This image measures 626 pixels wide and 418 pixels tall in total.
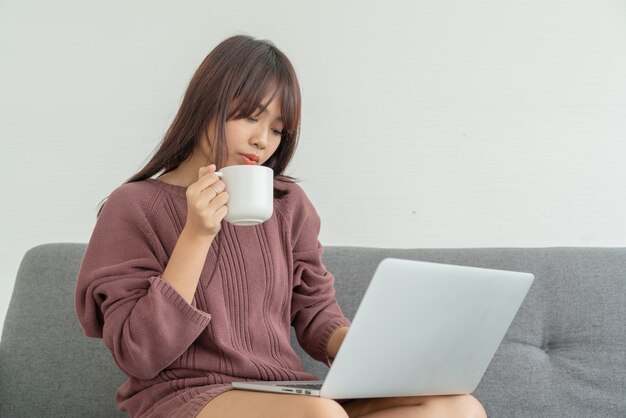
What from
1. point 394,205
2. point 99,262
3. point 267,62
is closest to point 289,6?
point 394,205

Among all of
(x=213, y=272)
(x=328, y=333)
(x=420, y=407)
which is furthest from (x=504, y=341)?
(x=213, y=272)

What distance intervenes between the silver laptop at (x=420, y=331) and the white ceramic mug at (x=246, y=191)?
0.24 meters

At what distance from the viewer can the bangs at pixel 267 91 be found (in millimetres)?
1309

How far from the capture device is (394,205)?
76.6 inches

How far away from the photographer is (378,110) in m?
Result: 1.96

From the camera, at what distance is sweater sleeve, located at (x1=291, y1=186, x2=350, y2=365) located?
1.43 m

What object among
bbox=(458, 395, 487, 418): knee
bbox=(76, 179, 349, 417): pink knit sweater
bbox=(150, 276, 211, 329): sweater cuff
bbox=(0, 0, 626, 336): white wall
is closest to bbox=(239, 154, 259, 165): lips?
bbox=(76, 179, 349, 417): pink knit sweater

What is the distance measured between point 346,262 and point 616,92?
0.82 meters

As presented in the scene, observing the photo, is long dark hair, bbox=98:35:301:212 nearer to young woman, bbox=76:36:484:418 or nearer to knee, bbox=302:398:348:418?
young woman, bbox=76:36:484:418

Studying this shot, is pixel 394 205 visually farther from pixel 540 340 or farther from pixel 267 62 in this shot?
pixel 267 62

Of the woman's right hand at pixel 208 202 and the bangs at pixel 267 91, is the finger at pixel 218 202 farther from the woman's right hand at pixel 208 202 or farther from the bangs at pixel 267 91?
the bangs at pixel 267 91

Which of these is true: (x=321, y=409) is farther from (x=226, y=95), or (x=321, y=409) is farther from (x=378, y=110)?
(x=378, y=110)

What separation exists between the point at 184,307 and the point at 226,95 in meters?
0.37

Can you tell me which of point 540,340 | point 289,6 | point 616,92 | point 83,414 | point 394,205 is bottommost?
point 83,414
